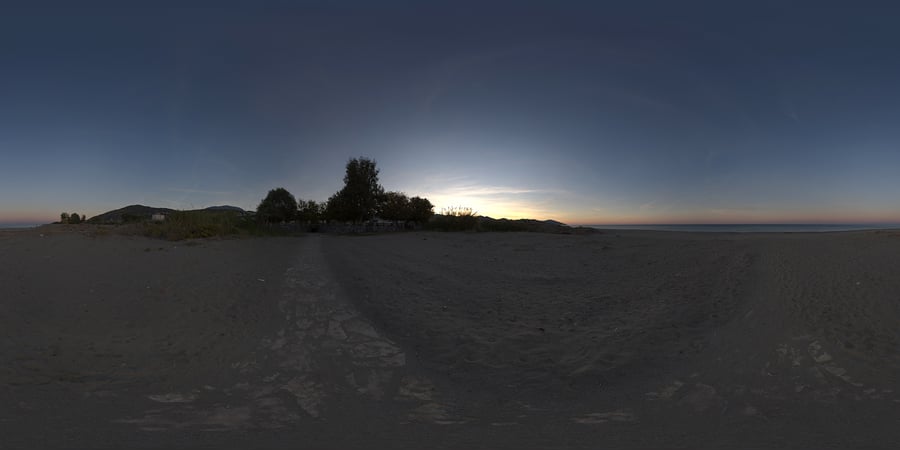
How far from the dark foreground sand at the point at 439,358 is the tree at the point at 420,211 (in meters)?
39.5

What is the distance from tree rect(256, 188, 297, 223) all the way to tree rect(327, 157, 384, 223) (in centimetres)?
1718

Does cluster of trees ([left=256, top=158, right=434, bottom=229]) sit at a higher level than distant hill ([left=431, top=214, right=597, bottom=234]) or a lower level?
higher

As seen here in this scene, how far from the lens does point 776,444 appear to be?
3.10 m

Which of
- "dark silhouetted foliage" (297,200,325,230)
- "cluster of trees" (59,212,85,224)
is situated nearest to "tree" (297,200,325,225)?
"dark silhouetted foliage" (297,200,325,230)

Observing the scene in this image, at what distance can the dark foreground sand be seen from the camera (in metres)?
3.29

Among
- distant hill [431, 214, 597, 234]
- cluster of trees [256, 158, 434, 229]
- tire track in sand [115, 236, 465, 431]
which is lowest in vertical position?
tire track in sand [115, 236, 465, 431]

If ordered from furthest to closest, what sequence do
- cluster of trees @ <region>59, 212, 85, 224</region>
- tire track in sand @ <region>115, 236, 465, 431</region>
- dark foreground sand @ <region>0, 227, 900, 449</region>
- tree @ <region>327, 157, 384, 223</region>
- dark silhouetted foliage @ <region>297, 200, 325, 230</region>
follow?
dark silhouetted foliage @ <region>297, 200, 325, 230</region> < tree @ <region>327, 157, 384, 223</region> < cluster of trees @ <region>59, 212, 85, 224</region> < tire track in sand @ <region>115, 236, 465, 431</region> < dark foreground sand @ <region>0, 227, 900, 449</region>

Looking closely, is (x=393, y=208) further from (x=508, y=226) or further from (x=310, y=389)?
(x=310, y=389)

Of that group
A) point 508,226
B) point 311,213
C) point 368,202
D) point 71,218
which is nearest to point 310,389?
point 71,218

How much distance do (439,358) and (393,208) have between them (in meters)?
44.6

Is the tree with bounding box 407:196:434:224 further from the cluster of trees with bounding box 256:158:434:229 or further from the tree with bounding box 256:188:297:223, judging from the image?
the tree with bounding box 256:188:297:223

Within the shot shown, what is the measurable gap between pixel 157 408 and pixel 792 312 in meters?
8.21

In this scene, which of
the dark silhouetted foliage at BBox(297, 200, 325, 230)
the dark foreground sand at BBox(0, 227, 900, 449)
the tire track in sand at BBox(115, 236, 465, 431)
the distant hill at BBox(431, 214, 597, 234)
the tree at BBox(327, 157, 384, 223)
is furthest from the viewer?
the dark silhouetted foliage at BBox(297, 200, 325, 230)

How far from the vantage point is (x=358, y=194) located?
4741 cm
